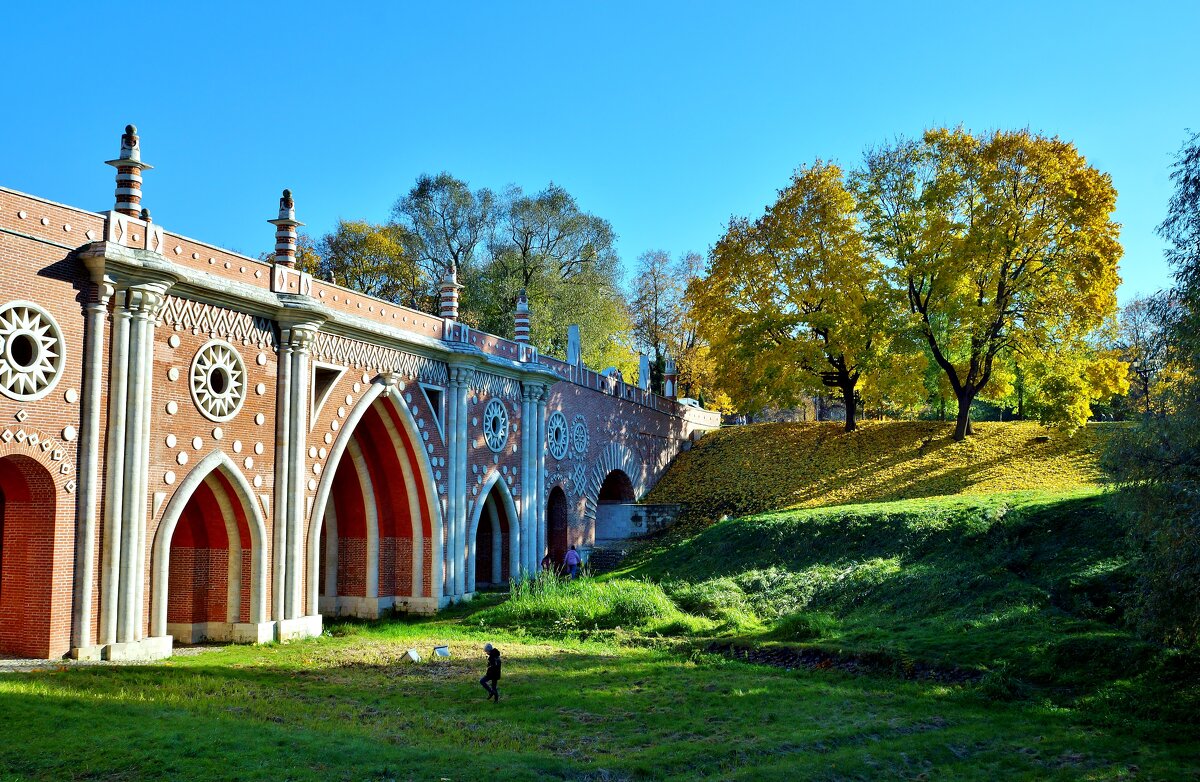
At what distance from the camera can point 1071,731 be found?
11492mm

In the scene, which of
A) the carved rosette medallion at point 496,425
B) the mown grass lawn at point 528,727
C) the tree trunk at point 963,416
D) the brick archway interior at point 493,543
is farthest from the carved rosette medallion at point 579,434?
the mown grass lawn at point 528,727

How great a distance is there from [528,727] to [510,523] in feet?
48.5

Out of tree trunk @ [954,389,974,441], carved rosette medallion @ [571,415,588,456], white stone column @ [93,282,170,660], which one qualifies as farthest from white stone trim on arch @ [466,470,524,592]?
tree trunk @ [954,389,974,441]

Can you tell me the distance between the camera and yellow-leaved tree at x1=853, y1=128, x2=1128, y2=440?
28969 millimetres

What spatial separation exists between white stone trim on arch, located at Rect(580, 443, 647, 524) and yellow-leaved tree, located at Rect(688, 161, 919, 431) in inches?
162

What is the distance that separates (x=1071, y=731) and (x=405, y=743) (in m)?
7.64

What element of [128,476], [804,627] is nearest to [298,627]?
[128,476]

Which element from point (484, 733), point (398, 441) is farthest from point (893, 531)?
point (484, 733)

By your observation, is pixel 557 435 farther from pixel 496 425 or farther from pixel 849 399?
pixel 849 399

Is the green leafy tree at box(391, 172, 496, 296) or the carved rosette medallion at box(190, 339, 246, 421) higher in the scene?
the green leafy tree at box(391, 172, 496, 296)

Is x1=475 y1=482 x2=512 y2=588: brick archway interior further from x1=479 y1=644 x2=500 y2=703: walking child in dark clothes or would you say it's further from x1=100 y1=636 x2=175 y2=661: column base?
x1=479 y1=644 x2=500 y2=703: walking child in dark clothes

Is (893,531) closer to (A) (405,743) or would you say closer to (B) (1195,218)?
(B) (1195,218)

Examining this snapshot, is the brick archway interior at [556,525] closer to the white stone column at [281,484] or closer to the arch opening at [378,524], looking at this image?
the arch opening at [378,524]

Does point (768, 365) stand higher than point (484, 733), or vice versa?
point (768, 365)
